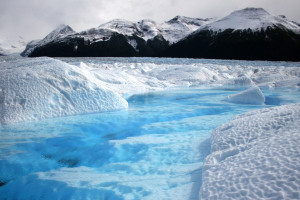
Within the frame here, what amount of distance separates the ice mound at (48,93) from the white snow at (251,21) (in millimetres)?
89638

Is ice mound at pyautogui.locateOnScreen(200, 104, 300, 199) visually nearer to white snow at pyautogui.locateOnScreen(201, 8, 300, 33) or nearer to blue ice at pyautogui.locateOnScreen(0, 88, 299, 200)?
blue ice at pyautogui.locateOnScreen(0, 88, 299, 200)

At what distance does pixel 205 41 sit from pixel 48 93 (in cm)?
8783

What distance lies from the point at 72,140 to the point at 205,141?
6.40 feet

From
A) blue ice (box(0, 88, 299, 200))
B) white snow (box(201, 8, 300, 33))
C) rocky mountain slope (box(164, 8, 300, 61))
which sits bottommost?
blue ice (box(0, 88, 299, 200))

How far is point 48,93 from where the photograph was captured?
165 inches

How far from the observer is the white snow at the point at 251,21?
265 ft

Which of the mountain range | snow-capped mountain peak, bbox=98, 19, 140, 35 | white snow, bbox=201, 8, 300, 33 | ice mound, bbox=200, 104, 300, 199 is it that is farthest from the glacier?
snow-capped mountain peak, bbox=98, 19, 140, 35

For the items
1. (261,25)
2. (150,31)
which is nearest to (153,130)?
(261,25)

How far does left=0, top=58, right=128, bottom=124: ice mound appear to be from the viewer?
12.6ft

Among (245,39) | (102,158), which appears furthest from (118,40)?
(102,158)

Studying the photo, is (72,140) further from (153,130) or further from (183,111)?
(183,111)

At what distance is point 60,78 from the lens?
4.62 m

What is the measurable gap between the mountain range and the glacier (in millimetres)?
68637

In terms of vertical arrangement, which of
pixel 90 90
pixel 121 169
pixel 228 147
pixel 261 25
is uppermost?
pixel 261 25
